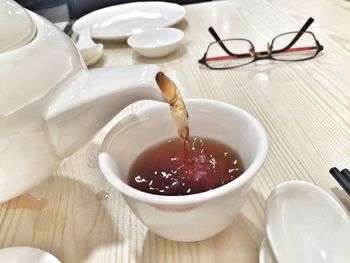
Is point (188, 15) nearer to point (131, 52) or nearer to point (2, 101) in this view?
point (131, 52)

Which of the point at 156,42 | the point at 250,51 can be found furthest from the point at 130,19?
the point at 250,51

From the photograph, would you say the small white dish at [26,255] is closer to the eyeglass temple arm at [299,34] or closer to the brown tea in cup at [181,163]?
the brown tea in cup at [181,163]

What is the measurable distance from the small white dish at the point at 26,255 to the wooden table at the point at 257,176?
3 cm

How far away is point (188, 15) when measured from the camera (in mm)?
1272

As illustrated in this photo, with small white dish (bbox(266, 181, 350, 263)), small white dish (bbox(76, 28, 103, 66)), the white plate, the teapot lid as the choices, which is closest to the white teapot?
the teapot lid

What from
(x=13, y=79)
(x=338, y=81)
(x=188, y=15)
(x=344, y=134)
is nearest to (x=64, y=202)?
(x=13, y=79)

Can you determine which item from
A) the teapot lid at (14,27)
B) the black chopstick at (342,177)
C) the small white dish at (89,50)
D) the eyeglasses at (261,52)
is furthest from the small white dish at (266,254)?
the small white dish at (89,50)

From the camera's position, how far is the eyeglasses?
0.90 m

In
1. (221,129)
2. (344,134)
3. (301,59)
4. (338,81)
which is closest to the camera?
(221,129)

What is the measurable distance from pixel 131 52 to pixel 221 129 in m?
0.64

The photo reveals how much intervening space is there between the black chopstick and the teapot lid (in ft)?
1.39

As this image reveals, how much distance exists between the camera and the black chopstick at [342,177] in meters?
0.46

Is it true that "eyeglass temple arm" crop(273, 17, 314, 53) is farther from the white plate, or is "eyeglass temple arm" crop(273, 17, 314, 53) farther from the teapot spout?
the teapot spout

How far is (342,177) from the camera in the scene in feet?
1.56
